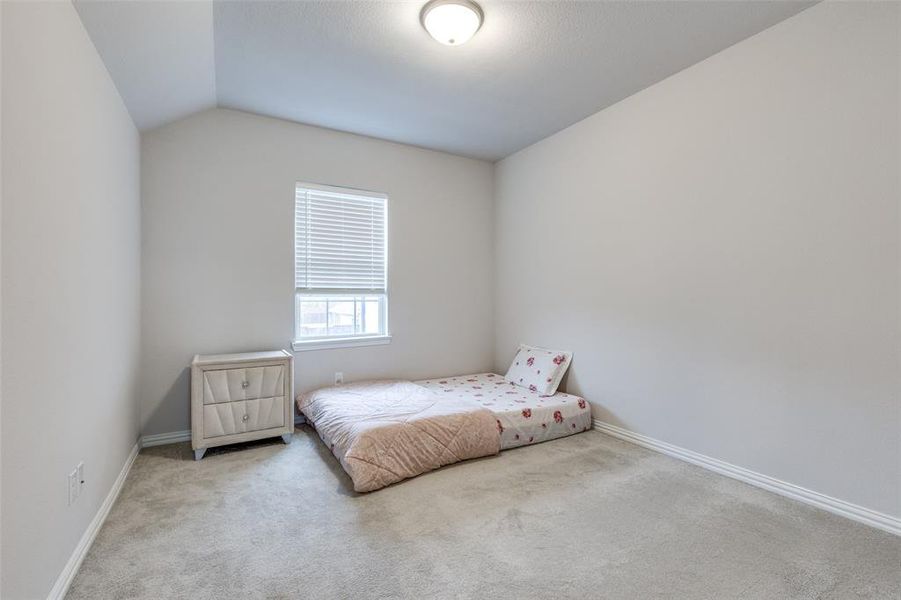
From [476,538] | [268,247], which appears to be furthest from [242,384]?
[476,538]

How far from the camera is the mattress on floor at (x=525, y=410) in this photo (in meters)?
3.16

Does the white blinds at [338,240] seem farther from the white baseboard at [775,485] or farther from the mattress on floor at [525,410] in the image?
the white baseboard at [775,485]

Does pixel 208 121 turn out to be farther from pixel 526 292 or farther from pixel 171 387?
pixel 526 292

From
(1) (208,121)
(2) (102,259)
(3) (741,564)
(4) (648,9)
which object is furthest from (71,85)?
(3) (741,564)

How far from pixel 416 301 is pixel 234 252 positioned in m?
1.74

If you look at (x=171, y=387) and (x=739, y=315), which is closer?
(x=739, y=315)

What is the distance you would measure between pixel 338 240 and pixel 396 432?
2066 mm

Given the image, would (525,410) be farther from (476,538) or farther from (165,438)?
(165,438)

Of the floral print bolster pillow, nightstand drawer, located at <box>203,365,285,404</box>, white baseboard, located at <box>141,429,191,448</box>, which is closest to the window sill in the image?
nightstand drawer, located at <box>203,365,285,404</box>

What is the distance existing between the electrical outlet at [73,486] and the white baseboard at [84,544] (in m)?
0.21

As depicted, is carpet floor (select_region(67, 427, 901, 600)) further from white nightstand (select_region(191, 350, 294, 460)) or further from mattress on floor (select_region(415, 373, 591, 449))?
mattress on floor (select_region(415, 373, 591, 449))

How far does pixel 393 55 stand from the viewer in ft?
8.71

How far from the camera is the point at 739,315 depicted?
2607 mm

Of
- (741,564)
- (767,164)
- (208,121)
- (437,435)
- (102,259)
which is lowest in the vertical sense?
(741,564)
